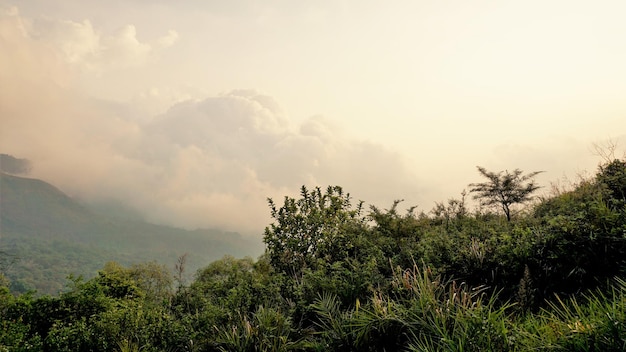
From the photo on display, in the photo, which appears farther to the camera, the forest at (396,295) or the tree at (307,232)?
the tree at (307,232)

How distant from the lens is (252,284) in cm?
1273

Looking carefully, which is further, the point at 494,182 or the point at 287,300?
the point at 494,182

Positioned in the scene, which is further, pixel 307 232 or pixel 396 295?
pixel 307 232

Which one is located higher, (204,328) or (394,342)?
(394,342)

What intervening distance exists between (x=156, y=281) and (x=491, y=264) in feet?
161

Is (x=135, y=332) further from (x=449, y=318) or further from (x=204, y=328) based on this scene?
(x=449, y=318)

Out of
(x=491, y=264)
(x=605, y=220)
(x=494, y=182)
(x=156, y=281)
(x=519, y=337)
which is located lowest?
(x=156, y=281)

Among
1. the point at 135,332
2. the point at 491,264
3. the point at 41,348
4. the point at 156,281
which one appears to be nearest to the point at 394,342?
the point at 491,264

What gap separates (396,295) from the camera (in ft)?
29.5

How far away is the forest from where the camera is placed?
6387mm

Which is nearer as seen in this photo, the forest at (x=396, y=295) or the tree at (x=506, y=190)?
the forest at (x=396, y=295)

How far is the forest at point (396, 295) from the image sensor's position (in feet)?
21.0

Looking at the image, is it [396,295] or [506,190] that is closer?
[396,295]

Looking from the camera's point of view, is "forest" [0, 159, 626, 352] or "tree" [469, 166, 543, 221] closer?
"forest" [0, 159, 626, 352]
